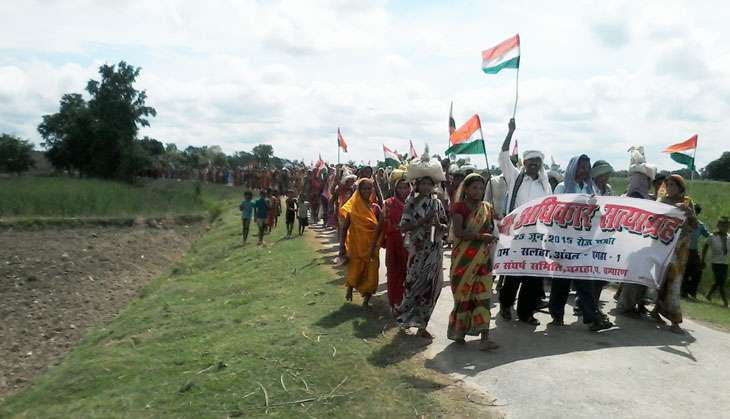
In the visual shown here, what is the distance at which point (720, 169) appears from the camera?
1907 inches

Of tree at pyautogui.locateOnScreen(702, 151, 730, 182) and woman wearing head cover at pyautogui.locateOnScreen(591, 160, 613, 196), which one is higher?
tree at pyautogui.locateOnScreen(702, 151, 730, 182)

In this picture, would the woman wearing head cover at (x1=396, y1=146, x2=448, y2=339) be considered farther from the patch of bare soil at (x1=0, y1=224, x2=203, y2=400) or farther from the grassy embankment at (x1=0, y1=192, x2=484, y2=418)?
the patch of bare soil at (x1=0, y1=224, x2=203, y2=400)

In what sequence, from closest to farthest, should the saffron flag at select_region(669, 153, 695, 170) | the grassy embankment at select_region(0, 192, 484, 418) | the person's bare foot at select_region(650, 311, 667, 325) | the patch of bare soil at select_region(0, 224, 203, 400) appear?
the grassy embankment at select_region(0, 192, 484, 418) → the person's bare foot at select_region(650, 311, 667, 325) → the saffron flag at select_region(669, 153, 695, 170) → the patch of bare soil at select_region(0, 224, 203, 400)

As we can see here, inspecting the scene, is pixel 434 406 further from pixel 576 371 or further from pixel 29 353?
pixel 29 353

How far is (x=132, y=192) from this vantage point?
35.6 metres

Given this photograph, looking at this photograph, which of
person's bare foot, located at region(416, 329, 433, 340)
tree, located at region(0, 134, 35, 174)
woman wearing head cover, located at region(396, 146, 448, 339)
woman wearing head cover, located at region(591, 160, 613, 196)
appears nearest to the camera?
woman wearing head cover, located at region(396, 146, 448, 339)

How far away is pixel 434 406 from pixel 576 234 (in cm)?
293

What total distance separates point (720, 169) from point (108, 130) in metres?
44.4

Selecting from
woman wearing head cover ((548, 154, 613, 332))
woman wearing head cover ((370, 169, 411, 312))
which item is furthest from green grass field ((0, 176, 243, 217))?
woman wearing head cover ((548, 154, 613, 332))

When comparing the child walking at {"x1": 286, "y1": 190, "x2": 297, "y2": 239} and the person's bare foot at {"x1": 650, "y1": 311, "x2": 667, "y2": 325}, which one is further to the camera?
the child walking at {"x1": 286, "y1": 190, "x2": 297, "y2": 239}

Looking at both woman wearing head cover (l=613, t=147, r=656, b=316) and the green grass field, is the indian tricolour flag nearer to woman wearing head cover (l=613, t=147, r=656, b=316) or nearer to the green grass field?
woman wearing head cover (l=613, t=147, r=656, b=316)

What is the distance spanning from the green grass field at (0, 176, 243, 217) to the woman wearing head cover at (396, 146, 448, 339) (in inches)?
1025

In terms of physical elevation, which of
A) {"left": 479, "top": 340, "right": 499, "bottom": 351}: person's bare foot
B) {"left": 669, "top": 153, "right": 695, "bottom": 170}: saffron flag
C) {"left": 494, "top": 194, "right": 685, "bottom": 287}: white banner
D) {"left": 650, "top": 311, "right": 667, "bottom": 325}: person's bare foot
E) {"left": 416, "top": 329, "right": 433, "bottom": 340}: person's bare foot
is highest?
{"left": 669, "top": 153, "right": 695, "bottom": 170}: saffron flag

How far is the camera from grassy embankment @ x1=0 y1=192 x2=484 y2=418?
5.70 metres
